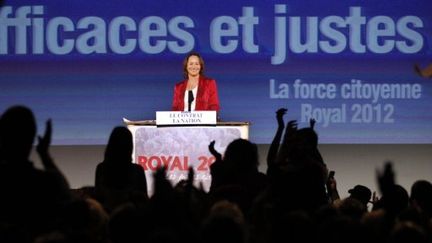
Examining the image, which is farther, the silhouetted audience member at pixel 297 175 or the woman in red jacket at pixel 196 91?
the woman in red jacket at pixel 196 91

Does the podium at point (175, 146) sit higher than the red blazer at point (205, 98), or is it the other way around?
the red blazer at point (205, 98)

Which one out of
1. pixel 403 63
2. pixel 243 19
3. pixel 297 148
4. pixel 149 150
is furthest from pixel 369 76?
pixel 297 148

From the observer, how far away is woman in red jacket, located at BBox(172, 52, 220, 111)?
29.8 ft

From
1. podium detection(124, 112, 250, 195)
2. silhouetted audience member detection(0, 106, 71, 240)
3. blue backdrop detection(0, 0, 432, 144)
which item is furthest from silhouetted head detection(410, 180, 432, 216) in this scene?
blue backdrop detection(0, 0, 432, 144)

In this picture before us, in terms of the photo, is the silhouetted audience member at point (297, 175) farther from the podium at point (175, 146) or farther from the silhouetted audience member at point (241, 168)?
the podium at point (175, 146)

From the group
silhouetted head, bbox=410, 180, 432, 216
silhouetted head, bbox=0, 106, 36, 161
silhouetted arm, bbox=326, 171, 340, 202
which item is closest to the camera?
silhouetted head, bbox=0, 106, 36, 161

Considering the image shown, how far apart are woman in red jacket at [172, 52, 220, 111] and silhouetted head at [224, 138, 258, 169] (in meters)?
4.32

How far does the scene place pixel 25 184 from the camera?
357cm

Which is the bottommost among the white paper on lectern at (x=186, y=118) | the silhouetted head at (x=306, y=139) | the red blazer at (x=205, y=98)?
the silhouetted head at (x=306, y=139)

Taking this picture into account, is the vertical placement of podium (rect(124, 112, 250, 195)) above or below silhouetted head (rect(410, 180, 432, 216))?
above

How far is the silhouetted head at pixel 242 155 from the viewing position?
15.4ft

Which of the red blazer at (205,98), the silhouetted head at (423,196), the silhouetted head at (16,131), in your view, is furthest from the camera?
the red blazer at (205,98)

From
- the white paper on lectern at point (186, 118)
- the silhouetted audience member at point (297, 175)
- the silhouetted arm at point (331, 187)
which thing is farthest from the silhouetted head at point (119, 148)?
the white paper on lectern at point (186, 118)

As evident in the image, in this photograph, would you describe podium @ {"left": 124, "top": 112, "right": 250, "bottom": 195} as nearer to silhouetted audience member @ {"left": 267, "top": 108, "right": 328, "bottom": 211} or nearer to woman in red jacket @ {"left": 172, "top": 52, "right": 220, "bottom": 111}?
woman in red jacket @ {"left": 172, "top": 52, "right": 220, "bottom": 111}
